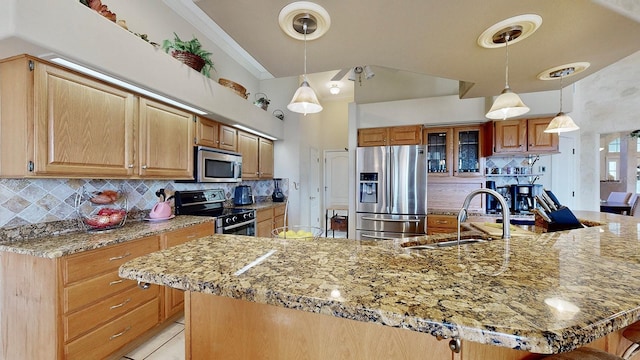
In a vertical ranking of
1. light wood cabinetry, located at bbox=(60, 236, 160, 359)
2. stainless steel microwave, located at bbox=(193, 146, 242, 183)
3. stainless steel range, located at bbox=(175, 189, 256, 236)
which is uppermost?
stainless steel microwave, located at bbox=(193, 146, 242, 183)

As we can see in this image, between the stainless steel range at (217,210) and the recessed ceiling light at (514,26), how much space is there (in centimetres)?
292

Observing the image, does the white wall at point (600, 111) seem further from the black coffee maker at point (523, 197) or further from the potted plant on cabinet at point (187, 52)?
the potted plant on cabinet at point (187, 52)

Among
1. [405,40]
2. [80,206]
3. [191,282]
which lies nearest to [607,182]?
[405,40]

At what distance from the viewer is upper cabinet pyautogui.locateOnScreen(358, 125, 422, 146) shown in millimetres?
3744

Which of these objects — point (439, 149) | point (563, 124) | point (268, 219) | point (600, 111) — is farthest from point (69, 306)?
point (600, 111)

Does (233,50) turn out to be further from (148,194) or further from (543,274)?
(543,274)

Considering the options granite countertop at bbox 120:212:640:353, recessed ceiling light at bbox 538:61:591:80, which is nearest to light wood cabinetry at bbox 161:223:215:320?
granite countertop at bbox 120:212:640:353

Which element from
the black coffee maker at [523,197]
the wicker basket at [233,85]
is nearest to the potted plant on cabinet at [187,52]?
the wicker basket at [233,85]

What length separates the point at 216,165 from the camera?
3057 mm

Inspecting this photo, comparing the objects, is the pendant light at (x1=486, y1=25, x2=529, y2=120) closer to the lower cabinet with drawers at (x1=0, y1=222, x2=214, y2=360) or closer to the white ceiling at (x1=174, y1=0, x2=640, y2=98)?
the white ceiling at (x1=174, y1=0, x2=640, y2=98)

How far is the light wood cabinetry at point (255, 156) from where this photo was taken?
149 inches

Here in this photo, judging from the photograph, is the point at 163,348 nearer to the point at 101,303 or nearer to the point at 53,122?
the point at 101,303

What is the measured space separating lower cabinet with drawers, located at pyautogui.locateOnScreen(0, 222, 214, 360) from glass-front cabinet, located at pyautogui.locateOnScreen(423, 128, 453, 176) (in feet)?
12.5

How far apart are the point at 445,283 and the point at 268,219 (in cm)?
349
